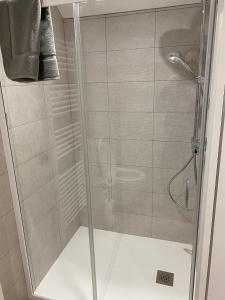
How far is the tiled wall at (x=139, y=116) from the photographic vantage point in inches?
65.4

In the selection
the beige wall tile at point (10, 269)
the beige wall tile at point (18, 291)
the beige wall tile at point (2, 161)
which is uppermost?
the beige wall tile at point (2, 161)

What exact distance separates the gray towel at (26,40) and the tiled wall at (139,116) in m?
0.65

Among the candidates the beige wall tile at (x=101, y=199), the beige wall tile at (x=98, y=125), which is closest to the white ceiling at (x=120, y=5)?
the beige wall tile at (x=98, y=125)

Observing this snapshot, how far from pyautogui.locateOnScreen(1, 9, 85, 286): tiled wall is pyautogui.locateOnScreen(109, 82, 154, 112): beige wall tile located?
306mm

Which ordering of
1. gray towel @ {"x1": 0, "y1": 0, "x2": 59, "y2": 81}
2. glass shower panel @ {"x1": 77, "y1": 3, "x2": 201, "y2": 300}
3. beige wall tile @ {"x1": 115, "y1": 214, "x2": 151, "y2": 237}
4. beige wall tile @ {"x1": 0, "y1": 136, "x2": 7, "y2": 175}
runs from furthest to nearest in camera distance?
1. beige wall tile @ {"x1": 115, "y1": 214, "x2": 151, "y2": 237}
2. glass shower panel @ {"x1": 77, "y1": 3, "x2": 201, "y2": 300}
3. beige wall tile @ {"x1": 0, "y1": 136, "x2": 7, "y2": 175}
4. gray towel @ {"x1": 0, "y1": 0, "x2": 59, "y2": 81}

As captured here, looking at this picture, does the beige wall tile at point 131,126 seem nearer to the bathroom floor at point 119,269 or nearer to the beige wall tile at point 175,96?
the beige wall tile at point 175,96

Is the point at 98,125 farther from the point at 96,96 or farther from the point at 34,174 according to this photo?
the point at 34,174

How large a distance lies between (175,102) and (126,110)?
0.38m

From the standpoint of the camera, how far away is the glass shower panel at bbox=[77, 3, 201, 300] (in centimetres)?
163

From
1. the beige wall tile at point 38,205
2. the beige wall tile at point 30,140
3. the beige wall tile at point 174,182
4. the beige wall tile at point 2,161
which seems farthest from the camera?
the beige wall tile at point 174,182

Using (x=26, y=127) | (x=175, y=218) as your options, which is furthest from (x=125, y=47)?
(x=175, y=218)

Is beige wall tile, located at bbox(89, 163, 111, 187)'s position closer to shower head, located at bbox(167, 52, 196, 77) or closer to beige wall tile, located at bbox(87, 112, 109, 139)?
beige wall tile, located at bbox(87, 112, 109, 139)

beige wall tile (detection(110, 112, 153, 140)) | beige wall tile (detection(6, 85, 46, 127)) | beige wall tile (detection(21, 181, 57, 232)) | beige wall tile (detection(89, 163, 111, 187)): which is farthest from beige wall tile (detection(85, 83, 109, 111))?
beige wall tile (detection(21, 181, 57, 232))

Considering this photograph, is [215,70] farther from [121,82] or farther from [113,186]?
[113,186]
